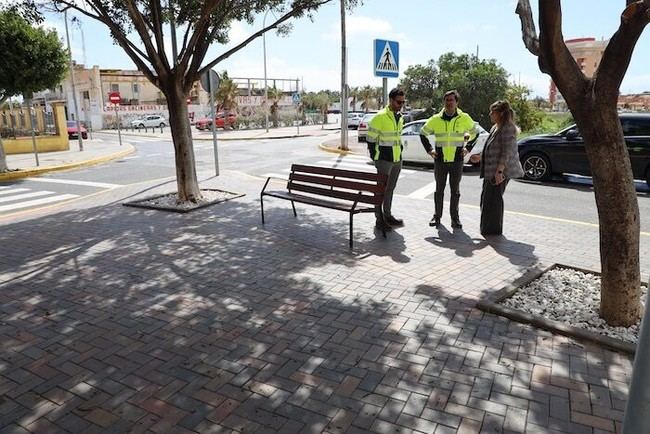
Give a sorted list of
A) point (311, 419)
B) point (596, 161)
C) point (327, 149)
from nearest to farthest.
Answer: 1. point (311, 419)
2. point (596, 161)
3. point (327, 149)

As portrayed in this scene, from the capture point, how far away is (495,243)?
652 centimetres

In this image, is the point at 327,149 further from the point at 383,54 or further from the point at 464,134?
the point at 464,134

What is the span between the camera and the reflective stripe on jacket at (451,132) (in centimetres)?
705

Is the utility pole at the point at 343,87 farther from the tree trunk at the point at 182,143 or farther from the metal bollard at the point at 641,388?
the metal bollard at the point at 641,388

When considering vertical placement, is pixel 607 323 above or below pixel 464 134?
below

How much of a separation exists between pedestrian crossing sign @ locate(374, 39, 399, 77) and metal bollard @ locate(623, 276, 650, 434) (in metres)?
11.4

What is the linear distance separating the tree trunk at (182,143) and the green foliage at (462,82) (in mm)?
18561

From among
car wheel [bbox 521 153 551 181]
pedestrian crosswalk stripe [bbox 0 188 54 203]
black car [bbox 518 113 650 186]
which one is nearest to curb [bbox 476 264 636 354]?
black car [bbox 518 113 650 186]

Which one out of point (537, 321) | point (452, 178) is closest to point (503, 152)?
point (452, 178)

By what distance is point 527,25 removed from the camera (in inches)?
160

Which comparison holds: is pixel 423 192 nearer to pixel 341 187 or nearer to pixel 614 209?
pixel 341 187

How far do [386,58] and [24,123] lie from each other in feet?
70.8

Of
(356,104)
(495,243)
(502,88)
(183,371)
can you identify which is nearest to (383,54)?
(495,243)

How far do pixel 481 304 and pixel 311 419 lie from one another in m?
2.09
